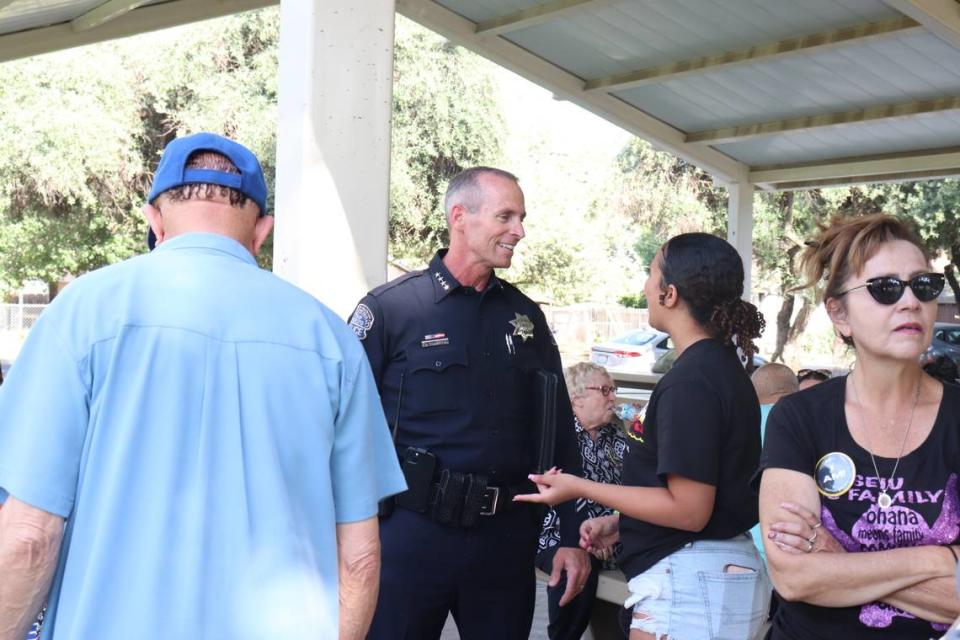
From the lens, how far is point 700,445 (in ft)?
9.34

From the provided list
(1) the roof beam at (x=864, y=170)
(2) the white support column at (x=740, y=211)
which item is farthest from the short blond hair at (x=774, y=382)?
(2) the white support column at (x=740, y=211)

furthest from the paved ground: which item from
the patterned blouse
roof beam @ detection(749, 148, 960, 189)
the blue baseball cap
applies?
roof beam @ detection(749, 148, 960, 189)

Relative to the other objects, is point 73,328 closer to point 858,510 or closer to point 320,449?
point 320,449

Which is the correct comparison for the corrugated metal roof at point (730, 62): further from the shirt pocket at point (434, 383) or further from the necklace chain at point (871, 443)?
the necklace chain at point (871, 443)

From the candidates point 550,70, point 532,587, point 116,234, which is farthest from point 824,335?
point 532,587

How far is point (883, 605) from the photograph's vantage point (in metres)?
2.21

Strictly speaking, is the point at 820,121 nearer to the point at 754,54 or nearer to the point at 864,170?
the point at 864,170

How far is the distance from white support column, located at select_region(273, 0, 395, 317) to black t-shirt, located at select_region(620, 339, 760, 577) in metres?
1.35

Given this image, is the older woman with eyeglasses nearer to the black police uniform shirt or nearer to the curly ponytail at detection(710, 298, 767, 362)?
the black police uniform shirt

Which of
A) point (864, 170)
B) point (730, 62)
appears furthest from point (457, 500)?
point (864, 170)

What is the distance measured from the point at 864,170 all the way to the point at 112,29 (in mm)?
8367

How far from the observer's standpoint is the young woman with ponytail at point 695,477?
2.87 metres

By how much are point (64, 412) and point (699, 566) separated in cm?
179

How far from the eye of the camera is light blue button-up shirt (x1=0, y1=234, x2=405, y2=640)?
6.19 feet
